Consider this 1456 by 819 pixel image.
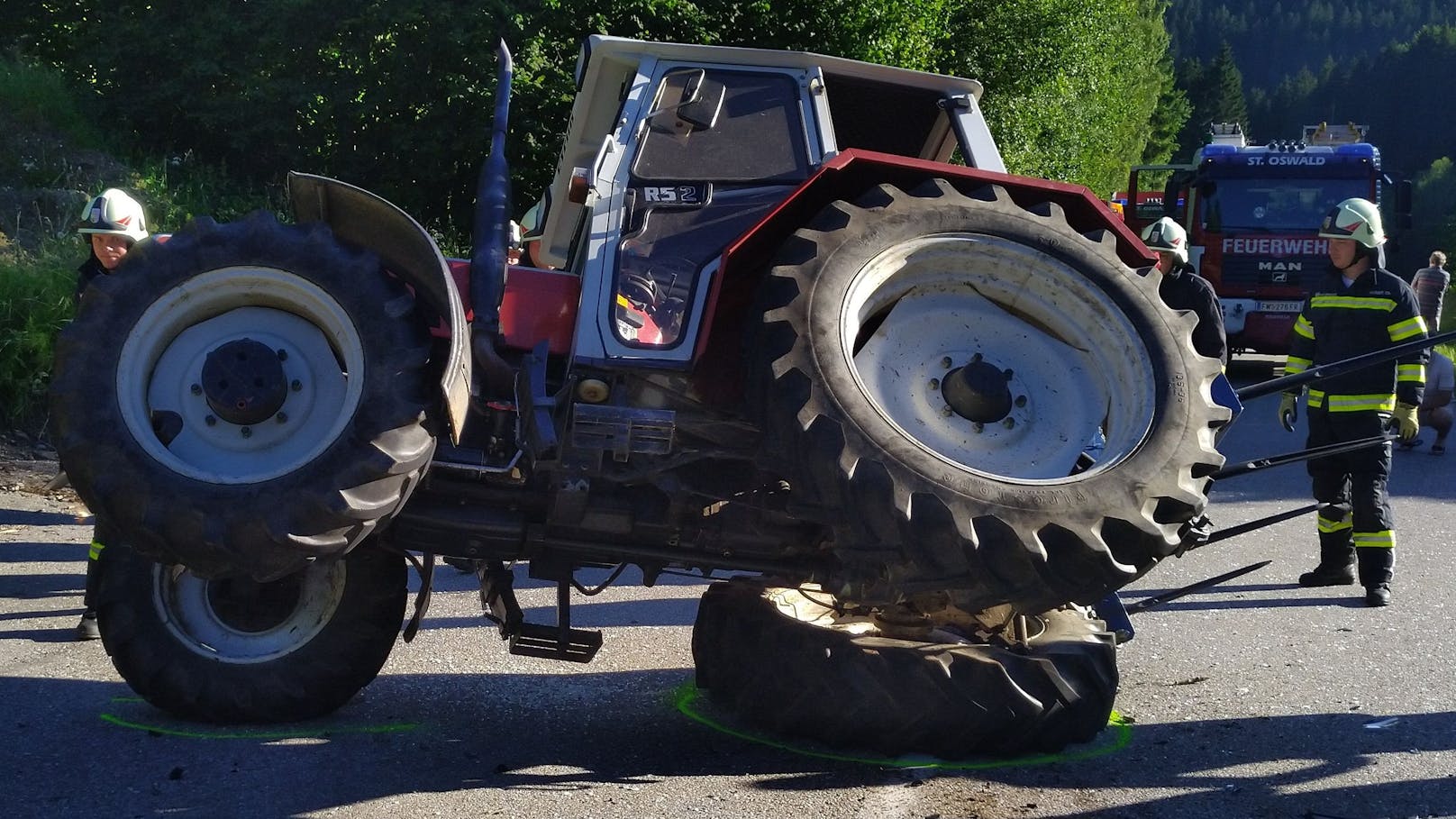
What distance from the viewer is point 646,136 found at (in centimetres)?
450

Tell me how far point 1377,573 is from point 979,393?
155 inches

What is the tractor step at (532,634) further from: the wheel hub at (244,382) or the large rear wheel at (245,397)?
the wheel hub at (244,382)

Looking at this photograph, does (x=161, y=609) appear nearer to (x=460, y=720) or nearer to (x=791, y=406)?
(x=460, y=720)

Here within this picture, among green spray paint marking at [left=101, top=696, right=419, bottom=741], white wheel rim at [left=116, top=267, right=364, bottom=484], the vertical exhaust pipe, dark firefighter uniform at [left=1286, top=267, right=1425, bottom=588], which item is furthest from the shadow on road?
dark firefighter uniform at [left=1286, top=267, right=1425, bottom=588]

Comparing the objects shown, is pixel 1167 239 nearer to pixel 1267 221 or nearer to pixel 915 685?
pixel 915 685

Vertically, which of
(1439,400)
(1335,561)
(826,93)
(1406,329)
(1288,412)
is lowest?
(1439,400)

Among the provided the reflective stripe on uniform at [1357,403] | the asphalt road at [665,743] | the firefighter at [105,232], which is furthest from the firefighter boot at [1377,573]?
the firefighter at [105,232]

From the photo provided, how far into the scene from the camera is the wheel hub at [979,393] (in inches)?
157

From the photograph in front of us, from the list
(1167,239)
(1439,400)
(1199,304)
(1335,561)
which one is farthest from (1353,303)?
(1439,400)

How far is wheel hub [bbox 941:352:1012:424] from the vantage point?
13.1 ft

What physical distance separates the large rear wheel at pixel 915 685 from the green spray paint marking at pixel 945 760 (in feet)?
0.11

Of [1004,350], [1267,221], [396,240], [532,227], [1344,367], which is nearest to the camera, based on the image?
[1004,350]

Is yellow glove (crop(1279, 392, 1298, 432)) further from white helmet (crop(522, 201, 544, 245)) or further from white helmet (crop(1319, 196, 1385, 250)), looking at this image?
white helmet (crop(522, 201, 544, 245))

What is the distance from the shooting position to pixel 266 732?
4.47 m
